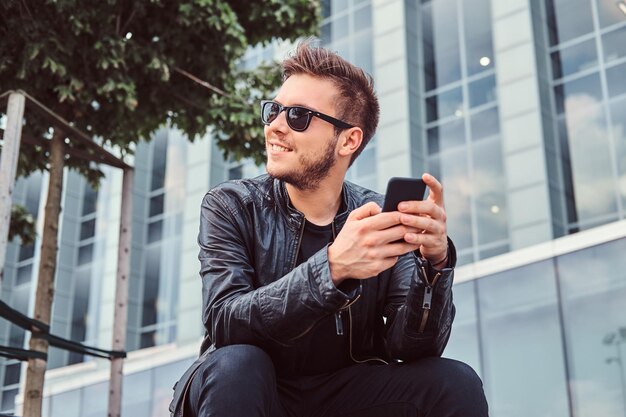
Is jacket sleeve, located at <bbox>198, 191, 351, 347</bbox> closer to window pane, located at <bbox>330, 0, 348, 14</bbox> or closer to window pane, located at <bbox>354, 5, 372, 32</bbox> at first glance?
window pane, located at <bbox>354, 5, 372, 32</bbox>

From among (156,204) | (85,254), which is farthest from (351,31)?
(85,254)

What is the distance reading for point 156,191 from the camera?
24.7 m

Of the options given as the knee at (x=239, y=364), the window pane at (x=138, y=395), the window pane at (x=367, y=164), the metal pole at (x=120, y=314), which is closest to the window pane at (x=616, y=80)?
the window pane at (x=367, y=164)

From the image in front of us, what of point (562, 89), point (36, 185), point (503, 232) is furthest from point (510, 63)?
point (36, 185)

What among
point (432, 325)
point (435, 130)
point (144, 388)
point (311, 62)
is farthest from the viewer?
point (144, 388)

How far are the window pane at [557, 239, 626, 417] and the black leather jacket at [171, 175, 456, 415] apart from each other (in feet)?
38.9

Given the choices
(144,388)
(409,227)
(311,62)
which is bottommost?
(409,227)

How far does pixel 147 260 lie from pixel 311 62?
70.4 ft

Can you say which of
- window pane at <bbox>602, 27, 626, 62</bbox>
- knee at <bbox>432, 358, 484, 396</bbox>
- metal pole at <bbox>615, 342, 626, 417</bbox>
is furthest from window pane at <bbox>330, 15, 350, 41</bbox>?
knee at <bbox>432, 358, 484, 396</bbox>

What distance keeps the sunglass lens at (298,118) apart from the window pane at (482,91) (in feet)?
49.7

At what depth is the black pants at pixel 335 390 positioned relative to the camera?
2.23m

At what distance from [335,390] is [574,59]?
50.0 feet

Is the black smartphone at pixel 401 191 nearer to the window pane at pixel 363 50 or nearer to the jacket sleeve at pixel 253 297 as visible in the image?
the jacket sleeve at pixel 253 297

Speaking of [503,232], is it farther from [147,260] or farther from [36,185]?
[36,185]
